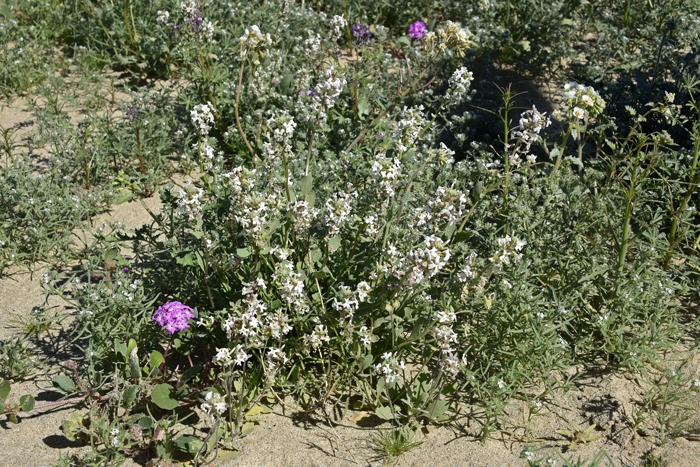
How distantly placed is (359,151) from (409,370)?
169 centimetres

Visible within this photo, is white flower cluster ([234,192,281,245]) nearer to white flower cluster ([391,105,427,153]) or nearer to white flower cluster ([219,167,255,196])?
white flower cluster ([219,167,255,196])

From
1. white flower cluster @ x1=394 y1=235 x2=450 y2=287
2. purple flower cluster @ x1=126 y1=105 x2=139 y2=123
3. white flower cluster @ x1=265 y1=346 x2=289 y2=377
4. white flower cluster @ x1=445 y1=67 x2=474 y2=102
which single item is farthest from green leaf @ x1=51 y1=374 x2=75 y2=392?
white flower cluster @ x1=445 y1=67 x2=474 y2=102

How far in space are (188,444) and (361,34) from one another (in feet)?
13.1

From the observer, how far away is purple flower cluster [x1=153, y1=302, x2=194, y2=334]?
268 cm

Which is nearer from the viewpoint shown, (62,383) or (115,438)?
(115,438)

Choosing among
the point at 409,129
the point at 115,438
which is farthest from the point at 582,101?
the point at 115,438

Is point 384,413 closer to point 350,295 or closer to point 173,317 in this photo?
point 350,295

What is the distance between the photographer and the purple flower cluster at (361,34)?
209 inches

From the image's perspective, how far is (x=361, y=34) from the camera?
5340 millimetres

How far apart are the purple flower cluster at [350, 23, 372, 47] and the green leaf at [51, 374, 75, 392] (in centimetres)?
368

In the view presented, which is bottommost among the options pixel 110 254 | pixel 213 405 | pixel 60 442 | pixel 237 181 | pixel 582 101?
pixel 60 442

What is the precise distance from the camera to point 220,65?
4.67 m

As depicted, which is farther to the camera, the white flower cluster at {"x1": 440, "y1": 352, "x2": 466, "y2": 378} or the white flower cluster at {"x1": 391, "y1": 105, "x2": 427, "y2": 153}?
the white flower cluster at {"x1": 391, "y1": 105, "x2": 427, "y2": 153}

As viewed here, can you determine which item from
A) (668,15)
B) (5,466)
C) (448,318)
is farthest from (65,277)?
(668,15)
